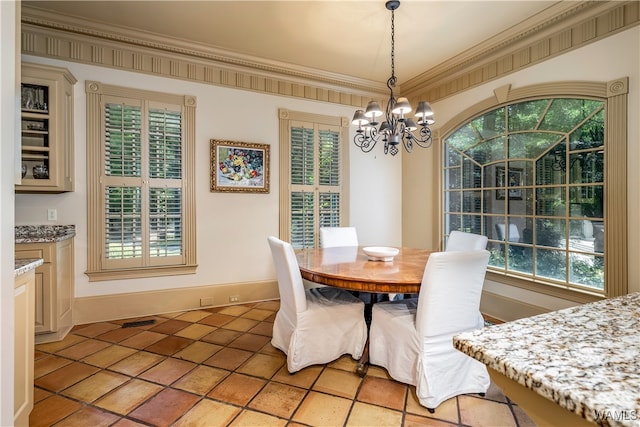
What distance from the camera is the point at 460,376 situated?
1.91 metres

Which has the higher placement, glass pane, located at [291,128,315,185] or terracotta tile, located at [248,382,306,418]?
glass pane, located at [291,128,315,185]

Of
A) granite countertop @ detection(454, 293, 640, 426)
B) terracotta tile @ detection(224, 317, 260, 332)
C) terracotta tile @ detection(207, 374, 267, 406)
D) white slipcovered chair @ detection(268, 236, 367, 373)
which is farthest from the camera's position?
terracotta tile @ detection(224, 317, 260, 332)

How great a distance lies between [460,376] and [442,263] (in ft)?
2.53

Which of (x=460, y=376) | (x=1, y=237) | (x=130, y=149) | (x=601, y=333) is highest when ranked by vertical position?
(x=130, y=149)

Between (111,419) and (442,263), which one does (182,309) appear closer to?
(111,419)

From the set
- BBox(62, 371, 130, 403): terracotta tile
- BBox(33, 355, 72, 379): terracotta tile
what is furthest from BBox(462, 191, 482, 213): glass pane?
BBox(33, 355, 72, 379): terracotta tile

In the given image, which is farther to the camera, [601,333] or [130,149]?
[130,149]

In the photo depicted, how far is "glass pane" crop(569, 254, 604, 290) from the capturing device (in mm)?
2580

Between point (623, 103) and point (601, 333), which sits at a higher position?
point (623, 103)

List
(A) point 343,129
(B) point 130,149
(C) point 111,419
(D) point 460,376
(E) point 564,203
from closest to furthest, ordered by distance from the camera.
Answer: (C) point 111,419 < (D) point 460,376 < (E) point 564,203 < (B) point 130,149 < (A) point 343,129

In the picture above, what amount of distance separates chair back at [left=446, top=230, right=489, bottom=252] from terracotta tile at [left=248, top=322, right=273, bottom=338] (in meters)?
1.93

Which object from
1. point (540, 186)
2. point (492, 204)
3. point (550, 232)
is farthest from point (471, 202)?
point (550, 232)

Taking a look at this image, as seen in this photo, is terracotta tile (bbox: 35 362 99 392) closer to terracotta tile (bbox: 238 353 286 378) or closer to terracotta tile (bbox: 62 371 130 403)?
terracotta tile (bbox: 62 371 130 403)

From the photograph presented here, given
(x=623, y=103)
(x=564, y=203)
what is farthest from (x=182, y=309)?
(x=623, y=103)
